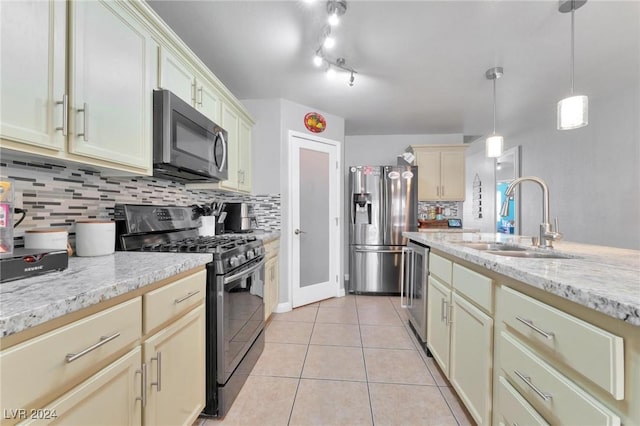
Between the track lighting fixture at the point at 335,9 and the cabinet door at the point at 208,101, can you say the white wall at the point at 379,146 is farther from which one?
the track lighting fixture at the point at 335,9

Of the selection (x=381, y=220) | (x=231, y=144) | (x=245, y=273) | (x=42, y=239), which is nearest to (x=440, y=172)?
(x=381, y=220)

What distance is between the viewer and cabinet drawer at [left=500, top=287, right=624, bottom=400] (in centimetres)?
64

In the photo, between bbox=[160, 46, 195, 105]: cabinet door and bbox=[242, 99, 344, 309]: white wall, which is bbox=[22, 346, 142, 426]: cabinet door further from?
bbox=[242, 99, 344, 309]: white wall

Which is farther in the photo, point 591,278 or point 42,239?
point 42,239

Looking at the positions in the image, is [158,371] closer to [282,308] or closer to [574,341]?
[574,341]

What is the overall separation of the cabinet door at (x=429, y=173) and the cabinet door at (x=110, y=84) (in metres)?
3.57

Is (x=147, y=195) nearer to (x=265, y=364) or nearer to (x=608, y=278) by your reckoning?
(x=265, y=364)

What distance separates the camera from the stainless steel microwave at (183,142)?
4.90ft

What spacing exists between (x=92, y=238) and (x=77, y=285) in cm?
61

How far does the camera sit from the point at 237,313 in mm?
1609

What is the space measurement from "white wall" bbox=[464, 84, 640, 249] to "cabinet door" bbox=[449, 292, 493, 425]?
2741 mm

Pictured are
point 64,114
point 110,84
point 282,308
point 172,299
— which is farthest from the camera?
point 282,308

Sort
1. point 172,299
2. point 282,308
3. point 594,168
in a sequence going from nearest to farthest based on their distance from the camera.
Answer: point 172,299, point 282,308, point 594,168

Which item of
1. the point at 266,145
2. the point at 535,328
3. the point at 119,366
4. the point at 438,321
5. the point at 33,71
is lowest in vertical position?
the point at 438,321
